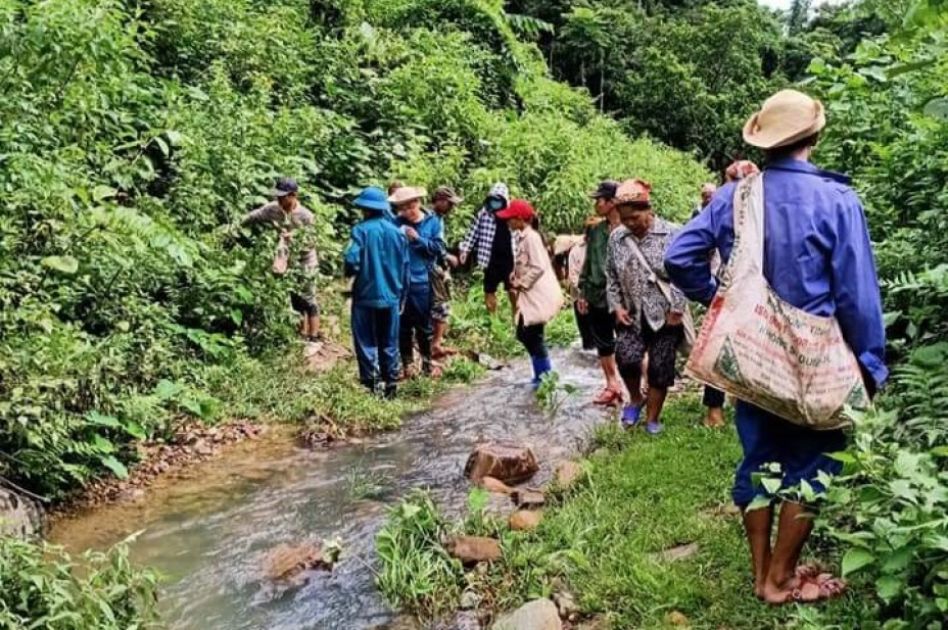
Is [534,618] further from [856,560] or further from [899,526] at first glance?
[899,526]

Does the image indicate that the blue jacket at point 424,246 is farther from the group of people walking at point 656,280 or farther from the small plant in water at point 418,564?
the small plant in water at point 418,564

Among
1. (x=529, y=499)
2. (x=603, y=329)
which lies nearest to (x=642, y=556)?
(x=529, y=499)

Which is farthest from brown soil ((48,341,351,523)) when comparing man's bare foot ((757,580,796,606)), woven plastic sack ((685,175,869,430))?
woven plastic sack ((685,175,869,430))

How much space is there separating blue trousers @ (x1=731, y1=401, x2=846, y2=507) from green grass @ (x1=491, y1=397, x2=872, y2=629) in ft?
1.63

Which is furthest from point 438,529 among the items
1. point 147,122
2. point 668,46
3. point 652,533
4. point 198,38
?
point 668,46

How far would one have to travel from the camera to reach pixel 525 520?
5184 mm

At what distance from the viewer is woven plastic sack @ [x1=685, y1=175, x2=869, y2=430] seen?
10.7 feet

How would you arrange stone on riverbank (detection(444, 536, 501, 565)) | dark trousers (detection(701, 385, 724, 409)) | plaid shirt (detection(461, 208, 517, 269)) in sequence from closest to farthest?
stone on riverbank (detection(444, 536, 501, 565)) < dark trousers (detection(701, 385, 724, 409)) < plaid shirt (detection(461, 208, 517, 269))

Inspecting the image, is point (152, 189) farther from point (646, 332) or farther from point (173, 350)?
point (646, 332)

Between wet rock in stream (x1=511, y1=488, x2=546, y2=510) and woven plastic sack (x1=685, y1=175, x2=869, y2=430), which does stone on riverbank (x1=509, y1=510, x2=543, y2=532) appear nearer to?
wet rock in stream (x1=511, y1=488, x2=546, y2=510)

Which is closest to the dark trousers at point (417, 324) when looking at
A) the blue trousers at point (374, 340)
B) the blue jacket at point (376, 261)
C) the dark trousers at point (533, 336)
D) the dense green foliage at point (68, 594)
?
the blue trousers at point (374, 340)

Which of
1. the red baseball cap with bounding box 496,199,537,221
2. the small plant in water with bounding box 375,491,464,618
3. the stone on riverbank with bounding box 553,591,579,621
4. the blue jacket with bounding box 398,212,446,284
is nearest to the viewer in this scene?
the stone on riverbank with bounding box 553,591,579,621

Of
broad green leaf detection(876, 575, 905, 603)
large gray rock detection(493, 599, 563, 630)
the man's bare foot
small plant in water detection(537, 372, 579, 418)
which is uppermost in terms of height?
broad green leaf detection(876, 575, 905, 603)

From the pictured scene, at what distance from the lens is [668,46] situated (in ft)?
95.9
